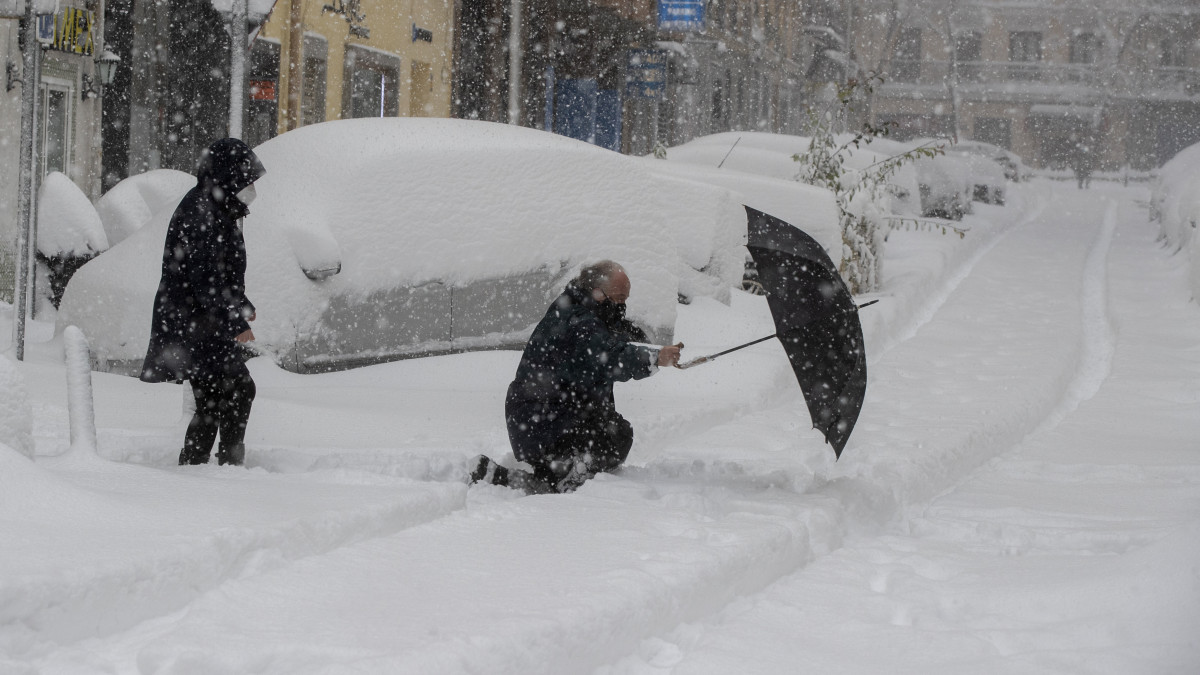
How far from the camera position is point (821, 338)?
566 centimetres

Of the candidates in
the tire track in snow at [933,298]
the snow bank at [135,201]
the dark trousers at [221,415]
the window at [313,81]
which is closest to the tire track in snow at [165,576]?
the dark trousers at [221,415]

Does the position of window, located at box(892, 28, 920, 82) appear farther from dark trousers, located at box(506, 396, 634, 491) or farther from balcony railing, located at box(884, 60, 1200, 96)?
dark trousers, located at box(506, 396, 634, 491)

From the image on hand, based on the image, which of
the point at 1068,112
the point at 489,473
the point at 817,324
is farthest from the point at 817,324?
the point at 1068,112

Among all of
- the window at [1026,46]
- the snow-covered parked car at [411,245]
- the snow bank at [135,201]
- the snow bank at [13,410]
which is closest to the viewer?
the snow bank at [13,410]

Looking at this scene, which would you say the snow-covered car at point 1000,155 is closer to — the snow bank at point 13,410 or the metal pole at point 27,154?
the metal pole at point 27,154

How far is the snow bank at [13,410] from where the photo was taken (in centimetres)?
470

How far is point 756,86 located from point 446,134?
31408 millimetres

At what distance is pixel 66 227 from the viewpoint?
10.4 metres

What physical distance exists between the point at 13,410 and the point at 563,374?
2.17 metres

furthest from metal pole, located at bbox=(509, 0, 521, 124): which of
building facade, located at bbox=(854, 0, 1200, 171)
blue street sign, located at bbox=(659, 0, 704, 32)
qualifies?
building facade, located at bbox=(854, 0, 1200, 171)

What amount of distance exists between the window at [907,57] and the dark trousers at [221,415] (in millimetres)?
52206

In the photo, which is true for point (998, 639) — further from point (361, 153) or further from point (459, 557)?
point (361, 153)

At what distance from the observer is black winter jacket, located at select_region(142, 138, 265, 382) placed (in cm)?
554

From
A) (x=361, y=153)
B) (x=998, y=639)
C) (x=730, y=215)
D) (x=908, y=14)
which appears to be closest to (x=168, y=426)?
(x=361, y=153)
